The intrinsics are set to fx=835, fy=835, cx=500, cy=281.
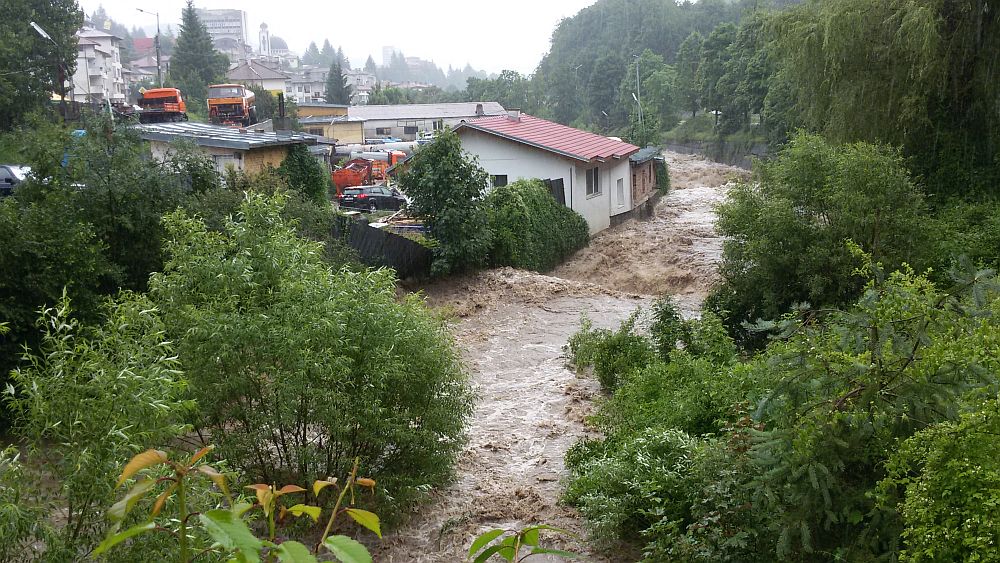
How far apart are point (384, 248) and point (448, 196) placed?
2.13 meters

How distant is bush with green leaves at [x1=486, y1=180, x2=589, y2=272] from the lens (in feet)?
73.7

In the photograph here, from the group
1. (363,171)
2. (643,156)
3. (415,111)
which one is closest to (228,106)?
(363,171)

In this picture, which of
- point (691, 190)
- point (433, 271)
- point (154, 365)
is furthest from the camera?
point (691, 190)

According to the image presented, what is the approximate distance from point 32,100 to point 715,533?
1428 inches

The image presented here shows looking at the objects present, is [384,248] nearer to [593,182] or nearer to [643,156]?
[593,182]

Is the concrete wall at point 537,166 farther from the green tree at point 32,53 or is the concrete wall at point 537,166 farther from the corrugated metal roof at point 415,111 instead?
the corrugated metal roof at point 415,111

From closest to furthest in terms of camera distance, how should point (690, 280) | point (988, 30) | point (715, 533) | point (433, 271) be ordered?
point (715, 533) < point (988, 30) < point (433, 271) < point (690, 280)

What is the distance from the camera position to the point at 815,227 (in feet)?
45.2

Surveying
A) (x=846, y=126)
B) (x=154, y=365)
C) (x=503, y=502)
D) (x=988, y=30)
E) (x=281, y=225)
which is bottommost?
(x=503, y=502)

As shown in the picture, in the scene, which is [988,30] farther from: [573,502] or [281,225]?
[281,225]

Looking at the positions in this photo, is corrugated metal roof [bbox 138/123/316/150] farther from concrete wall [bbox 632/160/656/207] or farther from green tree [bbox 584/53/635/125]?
green tree [bbox 584/53/635/125]

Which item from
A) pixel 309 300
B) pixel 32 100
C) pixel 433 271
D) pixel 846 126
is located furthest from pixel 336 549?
pixel 32 100

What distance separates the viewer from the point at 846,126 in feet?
Result: 54.4

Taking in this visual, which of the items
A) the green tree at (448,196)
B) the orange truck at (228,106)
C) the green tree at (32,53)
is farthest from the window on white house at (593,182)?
the orange truck at (228,106)
